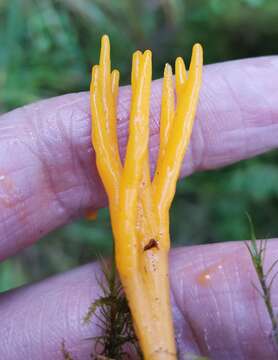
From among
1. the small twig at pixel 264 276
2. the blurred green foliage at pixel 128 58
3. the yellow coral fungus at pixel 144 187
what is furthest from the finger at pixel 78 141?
the blurred green foliage at pixel 128 58

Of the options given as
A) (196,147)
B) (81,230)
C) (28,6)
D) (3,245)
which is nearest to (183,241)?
(81,230)

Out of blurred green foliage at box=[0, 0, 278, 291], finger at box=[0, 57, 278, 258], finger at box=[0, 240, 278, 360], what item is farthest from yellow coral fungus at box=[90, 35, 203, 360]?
blurred green foliage at box=[0, 0, 278, 291]

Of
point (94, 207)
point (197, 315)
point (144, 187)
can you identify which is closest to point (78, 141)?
point (94, 207)

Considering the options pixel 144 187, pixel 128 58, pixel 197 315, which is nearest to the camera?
pixel 144 187

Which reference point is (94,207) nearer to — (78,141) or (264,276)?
(78,141)

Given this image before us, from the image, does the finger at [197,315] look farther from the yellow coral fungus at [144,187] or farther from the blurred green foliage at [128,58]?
the blurred green foliage at [128,58]

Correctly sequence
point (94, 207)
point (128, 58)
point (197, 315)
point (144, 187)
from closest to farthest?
point (144, 187)
point (197, 315)
point (94, 207)
point (128, 58)
